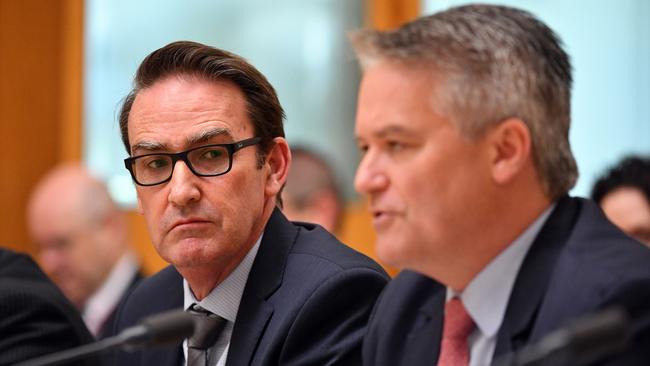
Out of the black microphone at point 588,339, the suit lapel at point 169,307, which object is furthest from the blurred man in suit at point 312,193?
the black microphone at point 588,339

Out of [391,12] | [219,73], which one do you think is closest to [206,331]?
[219,73]

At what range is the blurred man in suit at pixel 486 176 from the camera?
71.4 inches

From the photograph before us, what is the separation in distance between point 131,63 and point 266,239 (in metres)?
3.47

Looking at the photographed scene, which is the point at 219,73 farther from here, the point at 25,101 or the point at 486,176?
the point at 25,101

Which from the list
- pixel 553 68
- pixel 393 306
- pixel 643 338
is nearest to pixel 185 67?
pixel 393 306

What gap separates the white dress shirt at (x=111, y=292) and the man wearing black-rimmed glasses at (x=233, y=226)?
8.32 feet

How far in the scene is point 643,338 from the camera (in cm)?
171

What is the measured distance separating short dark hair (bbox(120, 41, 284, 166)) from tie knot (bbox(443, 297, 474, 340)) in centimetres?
77

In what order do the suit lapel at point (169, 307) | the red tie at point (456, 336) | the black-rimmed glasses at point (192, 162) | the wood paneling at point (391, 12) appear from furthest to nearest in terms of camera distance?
the wood paneling at point (391, 12) → the suit lapel at point (169, 307) → the black-rimmed glasses at point (192, 162) → the red tie at point (456, 336)

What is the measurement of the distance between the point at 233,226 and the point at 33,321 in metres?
0.57

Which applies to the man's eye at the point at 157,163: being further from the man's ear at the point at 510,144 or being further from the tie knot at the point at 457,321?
the man's ear at the point at 510,144

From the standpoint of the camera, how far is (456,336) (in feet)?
6.40

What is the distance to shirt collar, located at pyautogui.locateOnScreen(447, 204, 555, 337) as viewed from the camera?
1.88 meters

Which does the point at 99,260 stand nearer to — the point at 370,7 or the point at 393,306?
the point at 370,7
